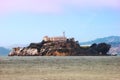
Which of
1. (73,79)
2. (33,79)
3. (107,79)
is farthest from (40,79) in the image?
(107,79)

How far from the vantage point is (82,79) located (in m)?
55.3

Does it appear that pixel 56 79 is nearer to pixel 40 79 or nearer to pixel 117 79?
pixel 40 79

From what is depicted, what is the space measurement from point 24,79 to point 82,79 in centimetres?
752

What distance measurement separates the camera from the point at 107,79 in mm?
54594

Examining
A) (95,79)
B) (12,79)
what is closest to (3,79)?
(12,79)

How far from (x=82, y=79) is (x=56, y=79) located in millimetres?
3384

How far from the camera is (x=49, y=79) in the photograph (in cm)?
5531

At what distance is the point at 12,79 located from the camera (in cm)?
5450

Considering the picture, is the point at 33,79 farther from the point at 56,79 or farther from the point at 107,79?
the point at 107,79

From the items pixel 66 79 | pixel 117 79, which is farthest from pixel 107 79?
pixel 66 79

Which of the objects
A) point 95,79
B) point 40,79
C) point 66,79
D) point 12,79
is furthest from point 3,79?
point 95,79

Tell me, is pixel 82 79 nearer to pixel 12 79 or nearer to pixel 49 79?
pixel 49 79

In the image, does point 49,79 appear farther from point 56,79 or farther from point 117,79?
point 117,79

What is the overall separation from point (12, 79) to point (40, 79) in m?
3.58
